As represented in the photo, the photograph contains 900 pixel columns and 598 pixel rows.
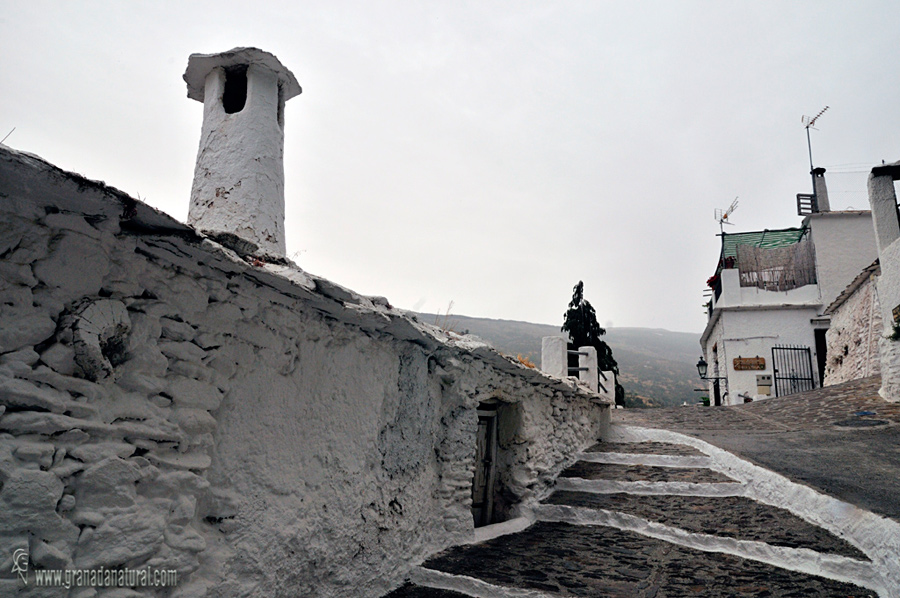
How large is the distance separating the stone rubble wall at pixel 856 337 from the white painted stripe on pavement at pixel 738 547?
852 centimetres

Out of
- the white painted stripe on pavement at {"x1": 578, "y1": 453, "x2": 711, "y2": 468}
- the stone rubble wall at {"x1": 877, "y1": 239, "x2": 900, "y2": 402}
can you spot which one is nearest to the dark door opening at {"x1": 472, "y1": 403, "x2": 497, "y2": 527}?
the white painted stripe on pavement at {"x1": 578, "y1": 453, "x2": 711, "y2": 468}

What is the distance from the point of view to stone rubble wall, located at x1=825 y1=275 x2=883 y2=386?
462 inches

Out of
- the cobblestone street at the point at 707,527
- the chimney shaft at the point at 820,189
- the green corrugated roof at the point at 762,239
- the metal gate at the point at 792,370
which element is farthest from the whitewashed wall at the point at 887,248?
the chimney shaft at the point at 820,189

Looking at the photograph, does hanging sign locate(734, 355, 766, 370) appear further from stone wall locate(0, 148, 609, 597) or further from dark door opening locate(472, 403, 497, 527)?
stone wall locate(0, 148, 609, 597)

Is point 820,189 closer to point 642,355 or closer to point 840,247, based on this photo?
point 840,247

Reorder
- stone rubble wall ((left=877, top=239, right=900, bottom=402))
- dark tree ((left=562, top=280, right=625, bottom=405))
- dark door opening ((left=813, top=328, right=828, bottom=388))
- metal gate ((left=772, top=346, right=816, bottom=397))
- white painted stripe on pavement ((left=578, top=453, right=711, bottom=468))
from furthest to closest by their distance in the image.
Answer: dark tree ((left=562, top=280, right=625, bottom=405)) < dark door opening ((left=813, top=328, right=828, bottom=388)) < metal gate ((left=772, top=346, right=816, bottom=397)) < stone rubble wall ((left=877, top=239, right=900, bottom=402)) < white painted stripe on pavement ((left=578, top=453, right=711, bottom=468))

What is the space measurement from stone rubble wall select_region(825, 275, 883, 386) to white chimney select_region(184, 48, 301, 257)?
11849 millimetres

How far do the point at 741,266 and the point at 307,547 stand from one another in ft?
61.4

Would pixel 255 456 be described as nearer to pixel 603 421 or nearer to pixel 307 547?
pixel 307 547

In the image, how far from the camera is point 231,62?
5.13 metres

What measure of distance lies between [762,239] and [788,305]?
375 cm

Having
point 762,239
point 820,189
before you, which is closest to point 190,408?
point 762,239

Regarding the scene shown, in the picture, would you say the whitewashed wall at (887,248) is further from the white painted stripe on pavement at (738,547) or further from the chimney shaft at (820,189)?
the chimney shaft at (820,189)

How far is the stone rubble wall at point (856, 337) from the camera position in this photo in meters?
11.7
